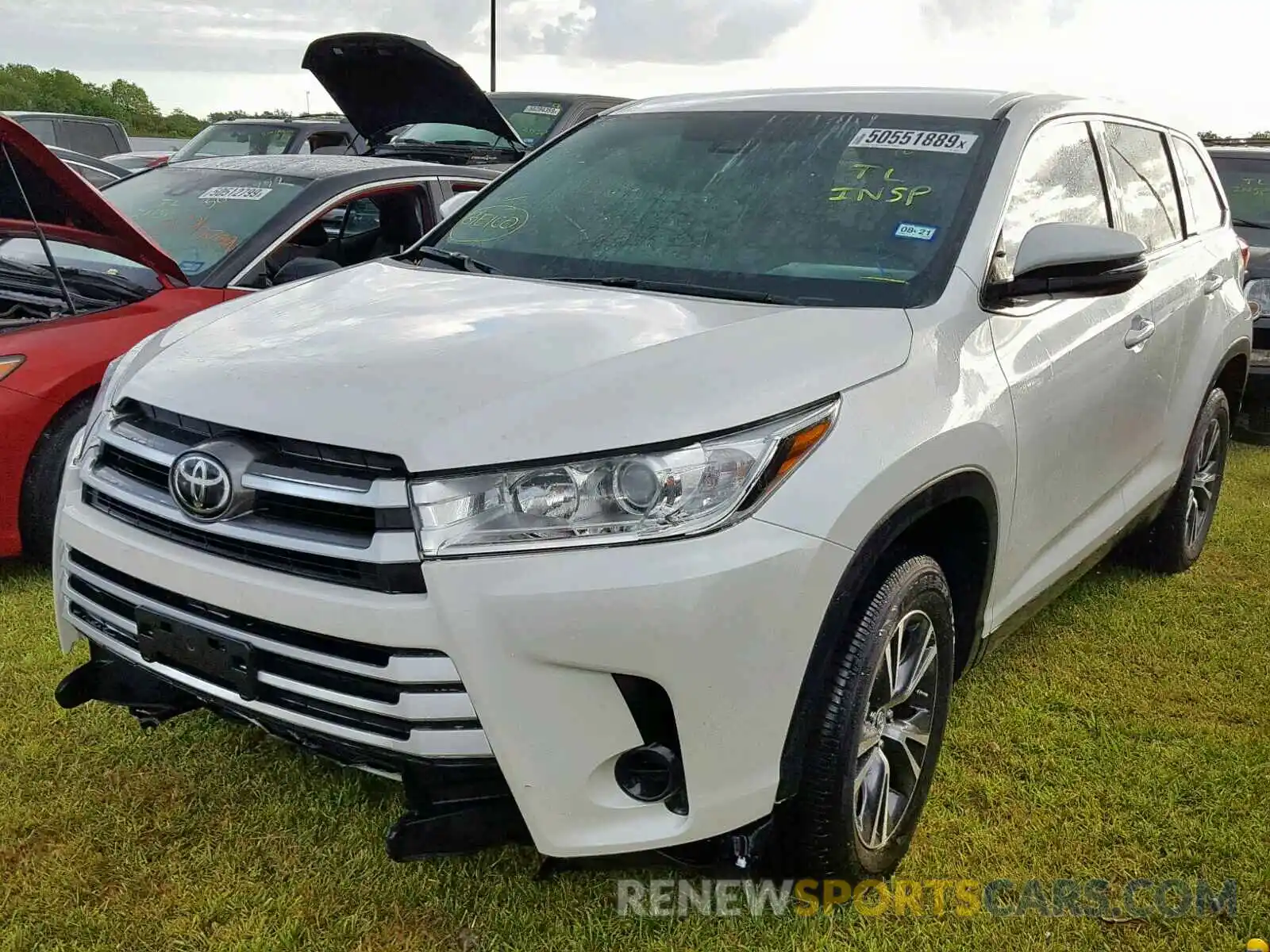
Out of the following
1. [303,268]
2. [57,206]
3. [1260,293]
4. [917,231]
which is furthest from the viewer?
[1260,293]

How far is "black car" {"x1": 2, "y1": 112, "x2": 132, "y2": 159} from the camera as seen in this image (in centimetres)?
1522

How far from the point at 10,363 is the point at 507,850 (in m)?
2.50

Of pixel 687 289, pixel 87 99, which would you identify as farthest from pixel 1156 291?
pixel 87 99

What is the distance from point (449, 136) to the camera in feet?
29.2

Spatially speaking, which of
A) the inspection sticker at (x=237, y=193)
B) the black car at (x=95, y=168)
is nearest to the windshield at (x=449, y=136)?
the black car at (x=95, y=168)

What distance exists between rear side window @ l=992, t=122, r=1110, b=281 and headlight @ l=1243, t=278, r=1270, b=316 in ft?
13.7

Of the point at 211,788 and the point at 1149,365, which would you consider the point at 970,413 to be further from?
the point at 211,788

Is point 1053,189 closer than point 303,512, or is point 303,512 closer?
point 303,512

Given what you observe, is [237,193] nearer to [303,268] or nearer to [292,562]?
[303,268]

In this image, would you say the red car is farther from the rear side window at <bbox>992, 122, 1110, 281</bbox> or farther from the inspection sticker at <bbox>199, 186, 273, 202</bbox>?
the rear side window at <bbox>992, 122, 1110, 281</bbox>

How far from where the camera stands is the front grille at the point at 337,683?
202 centimetres

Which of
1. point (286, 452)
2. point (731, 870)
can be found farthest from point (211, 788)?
point (731, 870)

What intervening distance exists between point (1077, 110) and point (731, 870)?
99.5 inches

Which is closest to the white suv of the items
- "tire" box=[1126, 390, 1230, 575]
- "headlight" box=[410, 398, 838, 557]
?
"headlight" box=[410, 398, 838, 557]
